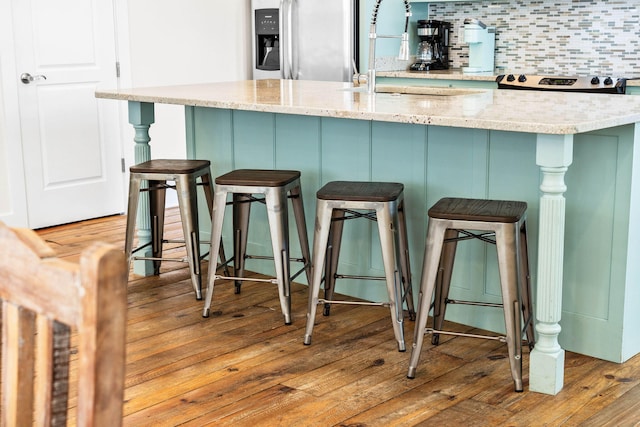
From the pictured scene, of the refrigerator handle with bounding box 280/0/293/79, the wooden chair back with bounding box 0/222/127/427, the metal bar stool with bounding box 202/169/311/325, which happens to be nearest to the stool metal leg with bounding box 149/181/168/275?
the metal bar stool with bounding box 202/169/311/325

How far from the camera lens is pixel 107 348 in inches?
34.2

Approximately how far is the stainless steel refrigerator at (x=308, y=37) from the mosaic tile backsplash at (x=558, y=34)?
28.3 inches

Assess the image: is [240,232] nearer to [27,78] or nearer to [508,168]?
[508,168]

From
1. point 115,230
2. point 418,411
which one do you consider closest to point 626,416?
point 418,411

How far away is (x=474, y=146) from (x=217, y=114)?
1.54 meters

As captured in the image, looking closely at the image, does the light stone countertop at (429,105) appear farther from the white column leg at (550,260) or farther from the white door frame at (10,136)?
the white door frame at (10,136)

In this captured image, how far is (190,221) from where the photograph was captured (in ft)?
12.7

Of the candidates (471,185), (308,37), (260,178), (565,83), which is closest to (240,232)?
(260,178)

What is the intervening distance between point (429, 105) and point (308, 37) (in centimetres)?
280

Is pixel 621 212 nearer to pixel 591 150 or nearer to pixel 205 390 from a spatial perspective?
pixel 591 150

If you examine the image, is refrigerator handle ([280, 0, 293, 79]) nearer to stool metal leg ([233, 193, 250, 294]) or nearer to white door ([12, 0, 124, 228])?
white door ([12, 0, 124, 228])

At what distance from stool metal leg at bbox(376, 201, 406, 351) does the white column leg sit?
0.55 m

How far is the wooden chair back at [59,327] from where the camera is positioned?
0.86 metres

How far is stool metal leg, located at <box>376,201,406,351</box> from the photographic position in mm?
3148
